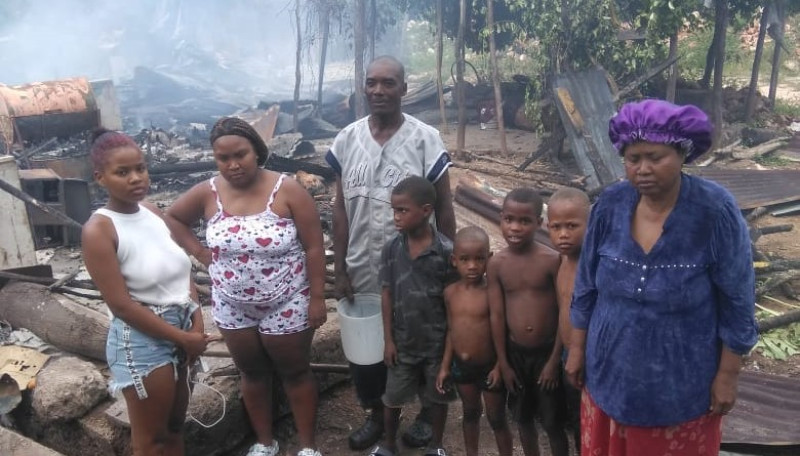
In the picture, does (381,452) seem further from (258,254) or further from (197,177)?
(197,177)

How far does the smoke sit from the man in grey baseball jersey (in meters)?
20.9

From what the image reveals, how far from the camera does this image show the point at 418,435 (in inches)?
137

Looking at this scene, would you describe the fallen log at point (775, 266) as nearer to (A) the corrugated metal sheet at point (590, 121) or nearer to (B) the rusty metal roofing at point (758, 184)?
(B) the rusty metal roofing at point (758, 184)

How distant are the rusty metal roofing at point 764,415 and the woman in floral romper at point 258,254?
88.7 inches

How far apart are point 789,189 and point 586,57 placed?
328 cm

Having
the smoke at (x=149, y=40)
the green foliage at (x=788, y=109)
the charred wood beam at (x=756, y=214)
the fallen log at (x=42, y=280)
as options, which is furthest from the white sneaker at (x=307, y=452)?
the smoke at (x=149, y=40)

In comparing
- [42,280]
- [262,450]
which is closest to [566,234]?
[262,450]

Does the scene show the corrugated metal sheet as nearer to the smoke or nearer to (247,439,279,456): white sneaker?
(247,439,279,456): white sneaker

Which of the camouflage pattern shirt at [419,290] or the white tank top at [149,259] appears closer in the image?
the white tank top at [149,259]

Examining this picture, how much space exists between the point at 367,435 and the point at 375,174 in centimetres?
149

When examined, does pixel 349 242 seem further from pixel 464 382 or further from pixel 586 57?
pixel 586 57

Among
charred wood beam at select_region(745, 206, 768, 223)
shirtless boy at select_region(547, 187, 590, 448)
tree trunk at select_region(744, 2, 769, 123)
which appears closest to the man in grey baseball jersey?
shirtless boy at select_region(547, 187, 590, 448)

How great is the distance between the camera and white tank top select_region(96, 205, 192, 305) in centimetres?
251

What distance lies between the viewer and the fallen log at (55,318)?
3.97 m
